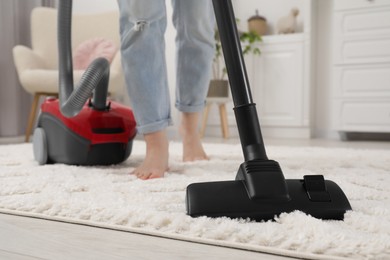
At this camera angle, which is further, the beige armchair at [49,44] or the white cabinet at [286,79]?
the white cabinet at [286,79]

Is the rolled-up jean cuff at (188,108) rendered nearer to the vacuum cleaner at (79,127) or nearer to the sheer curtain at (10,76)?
the vacuum cleaner at (79,127)

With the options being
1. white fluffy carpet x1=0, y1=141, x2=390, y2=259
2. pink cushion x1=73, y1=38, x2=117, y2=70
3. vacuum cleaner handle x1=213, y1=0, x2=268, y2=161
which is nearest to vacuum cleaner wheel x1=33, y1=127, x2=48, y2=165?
white fluffy carpet x1=0, y1=141, x2=390, y2=259

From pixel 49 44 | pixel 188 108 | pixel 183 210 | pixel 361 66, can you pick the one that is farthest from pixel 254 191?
pixel 49 44

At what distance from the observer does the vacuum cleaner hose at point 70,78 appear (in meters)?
1.09

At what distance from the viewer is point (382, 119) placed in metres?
2.68

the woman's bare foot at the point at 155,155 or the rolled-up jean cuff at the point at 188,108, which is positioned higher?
the rolled-up jean cuff at the point at 188,108

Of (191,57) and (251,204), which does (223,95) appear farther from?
(251,204)

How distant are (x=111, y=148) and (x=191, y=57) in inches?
14.5

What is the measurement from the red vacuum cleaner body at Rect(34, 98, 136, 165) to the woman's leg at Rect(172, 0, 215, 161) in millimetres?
179

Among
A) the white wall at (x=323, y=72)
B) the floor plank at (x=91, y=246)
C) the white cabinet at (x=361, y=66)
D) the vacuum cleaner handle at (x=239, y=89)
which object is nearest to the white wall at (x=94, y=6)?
the white wall at (x=323, y=72)

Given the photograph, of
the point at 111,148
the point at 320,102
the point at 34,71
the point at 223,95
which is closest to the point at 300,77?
the point at 320,102

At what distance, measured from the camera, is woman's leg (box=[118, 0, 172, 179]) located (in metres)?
1.00

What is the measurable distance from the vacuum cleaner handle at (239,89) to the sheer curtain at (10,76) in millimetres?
2726

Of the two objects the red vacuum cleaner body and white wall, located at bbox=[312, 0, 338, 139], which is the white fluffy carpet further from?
white wall, located at bbox=[312, 0, 338, 139]
